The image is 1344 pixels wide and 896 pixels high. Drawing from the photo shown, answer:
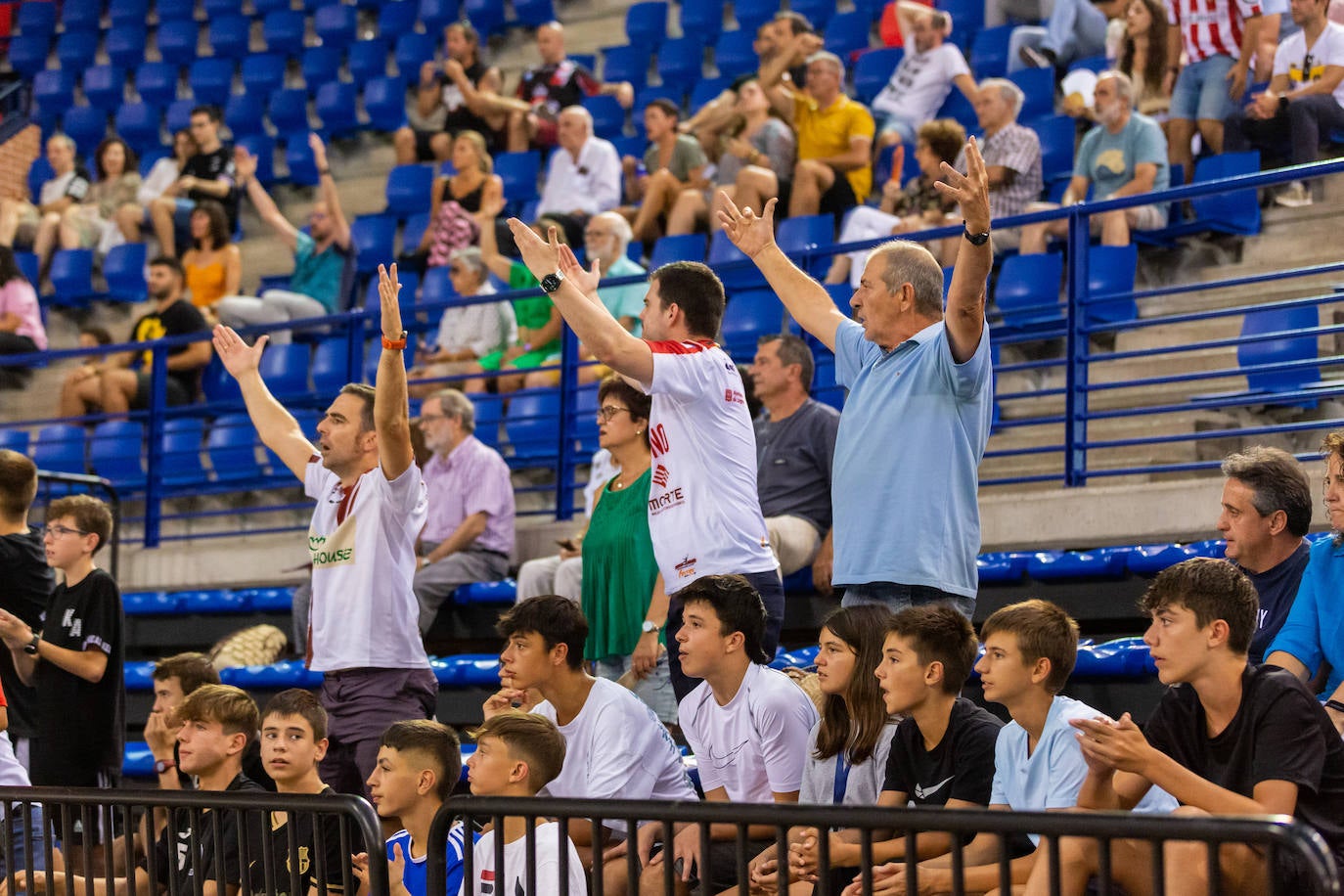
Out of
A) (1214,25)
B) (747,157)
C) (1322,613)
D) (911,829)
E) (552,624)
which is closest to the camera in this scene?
(911,829)

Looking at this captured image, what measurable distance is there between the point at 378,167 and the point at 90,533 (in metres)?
8.92

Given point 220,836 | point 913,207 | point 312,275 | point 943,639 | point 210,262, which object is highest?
point 210,262

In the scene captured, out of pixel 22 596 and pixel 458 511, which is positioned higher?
pixel 458 511

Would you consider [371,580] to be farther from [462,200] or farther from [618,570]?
[462,200]

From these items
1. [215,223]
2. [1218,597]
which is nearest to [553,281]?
[1218,597]

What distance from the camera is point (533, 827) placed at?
371 cm

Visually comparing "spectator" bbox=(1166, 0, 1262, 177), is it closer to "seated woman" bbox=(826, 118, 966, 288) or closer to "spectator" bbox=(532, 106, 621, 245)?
"seated woman" bbox=(826, 118, 966, 288)

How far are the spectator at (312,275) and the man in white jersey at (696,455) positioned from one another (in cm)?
672

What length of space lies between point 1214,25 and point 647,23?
18.8 ft

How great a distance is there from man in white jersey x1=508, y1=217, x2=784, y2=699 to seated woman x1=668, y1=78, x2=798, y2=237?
5256mm

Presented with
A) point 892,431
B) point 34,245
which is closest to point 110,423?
point 34,245

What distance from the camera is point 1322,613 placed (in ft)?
15.3

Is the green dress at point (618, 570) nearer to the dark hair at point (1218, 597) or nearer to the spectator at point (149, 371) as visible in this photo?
the dark hair at point (1218, 597)

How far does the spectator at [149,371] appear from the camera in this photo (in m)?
11.3
